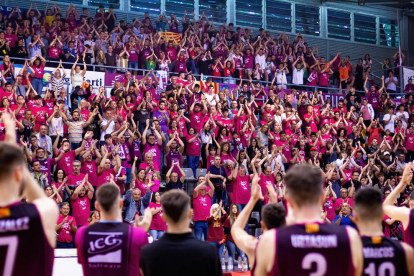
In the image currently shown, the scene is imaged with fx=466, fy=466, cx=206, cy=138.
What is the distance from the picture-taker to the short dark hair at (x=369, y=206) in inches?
125

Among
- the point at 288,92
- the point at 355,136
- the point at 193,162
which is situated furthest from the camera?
the point at 288,92

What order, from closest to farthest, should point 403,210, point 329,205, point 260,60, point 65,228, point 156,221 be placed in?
1. point 403,210
2. point 65,228
3. point 156,221
4. point 329,205
5. point 260,60

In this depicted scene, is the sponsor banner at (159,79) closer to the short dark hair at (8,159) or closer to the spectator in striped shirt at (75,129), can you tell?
the spectator in striped shirt at (75,129)

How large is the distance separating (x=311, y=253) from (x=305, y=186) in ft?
1.28

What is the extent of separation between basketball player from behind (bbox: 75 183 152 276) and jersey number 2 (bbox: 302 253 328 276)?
127 centimetres

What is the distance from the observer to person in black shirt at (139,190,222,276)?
3.14 meters

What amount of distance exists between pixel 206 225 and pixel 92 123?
457cm

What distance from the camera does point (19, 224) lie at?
2.77 m

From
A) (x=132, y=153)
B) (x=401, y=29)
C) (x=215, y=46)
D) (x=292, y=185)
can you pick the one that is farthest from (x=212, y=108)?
(x=401, y=29)

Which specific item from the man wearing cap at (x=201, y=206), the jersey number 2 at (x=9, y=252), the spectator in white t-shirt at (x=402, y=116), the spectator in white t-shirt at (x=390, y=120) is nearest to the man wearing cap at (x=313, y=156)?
the man wearing cap at (x=201, y=206)

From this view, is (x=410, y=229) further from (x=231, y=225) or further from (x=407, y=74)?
(x=407, y=74)

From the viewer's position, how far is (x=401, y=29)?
27.4 meters

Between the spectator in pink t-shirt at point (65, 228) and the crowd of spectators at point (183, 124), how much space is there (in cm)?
3

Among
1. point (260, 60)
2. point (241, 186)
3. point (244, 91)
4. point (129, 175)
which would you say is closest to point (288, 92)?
point (260, 60)
